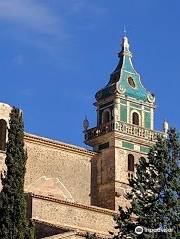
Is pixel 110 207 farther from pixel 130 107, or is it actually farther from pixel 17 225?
pixel 17 225

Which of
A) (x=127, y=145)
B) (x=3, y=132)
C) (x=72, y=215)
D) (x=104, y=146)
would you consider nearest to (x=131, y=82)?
(x=127, y=145)

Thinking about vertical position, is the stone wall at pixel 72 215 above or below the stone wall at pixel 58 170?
below

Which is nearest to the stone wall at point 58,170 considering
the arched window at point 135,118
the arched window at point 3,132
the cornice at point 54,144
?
the cornice at point 54,144

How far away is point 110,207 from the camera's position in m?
52.0

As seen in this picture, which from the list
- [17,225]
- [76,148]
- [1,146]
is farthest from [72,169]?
[17,225]

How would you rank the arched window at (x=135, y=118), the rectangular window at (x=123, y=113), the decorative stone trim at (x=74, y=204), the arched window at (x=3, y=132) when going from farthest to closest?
the arched window at (x=135, y=118) < the rectangular window at (x=123, y=113) < the arched window at (x=3, y=132) < the decorative stone trim at (x=74, y=204)

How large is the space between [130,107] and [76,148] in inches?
170

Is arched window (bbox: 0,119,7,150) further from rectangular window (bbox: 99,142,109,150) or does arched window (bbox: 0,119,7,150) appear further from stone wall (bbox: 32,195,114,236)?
rectangular window (bbox: 99,142,109,150)

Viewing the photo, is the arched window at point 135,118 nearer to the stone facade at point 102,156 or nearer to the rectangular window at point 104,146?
the stone facade at point 102,156

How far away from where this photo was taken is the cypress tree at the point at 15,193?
3791cm

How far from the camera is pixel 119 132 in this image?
53062mm

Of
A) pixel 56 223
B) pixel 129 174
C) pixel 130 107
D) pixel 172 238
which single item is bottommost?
pixel 172 238

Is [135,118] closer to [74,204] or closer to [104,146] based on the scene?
[104,146]

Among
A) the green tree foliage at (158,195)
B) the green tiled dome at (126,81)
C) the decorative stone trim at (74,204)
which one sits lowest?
the green tree foliage at (158,195)
